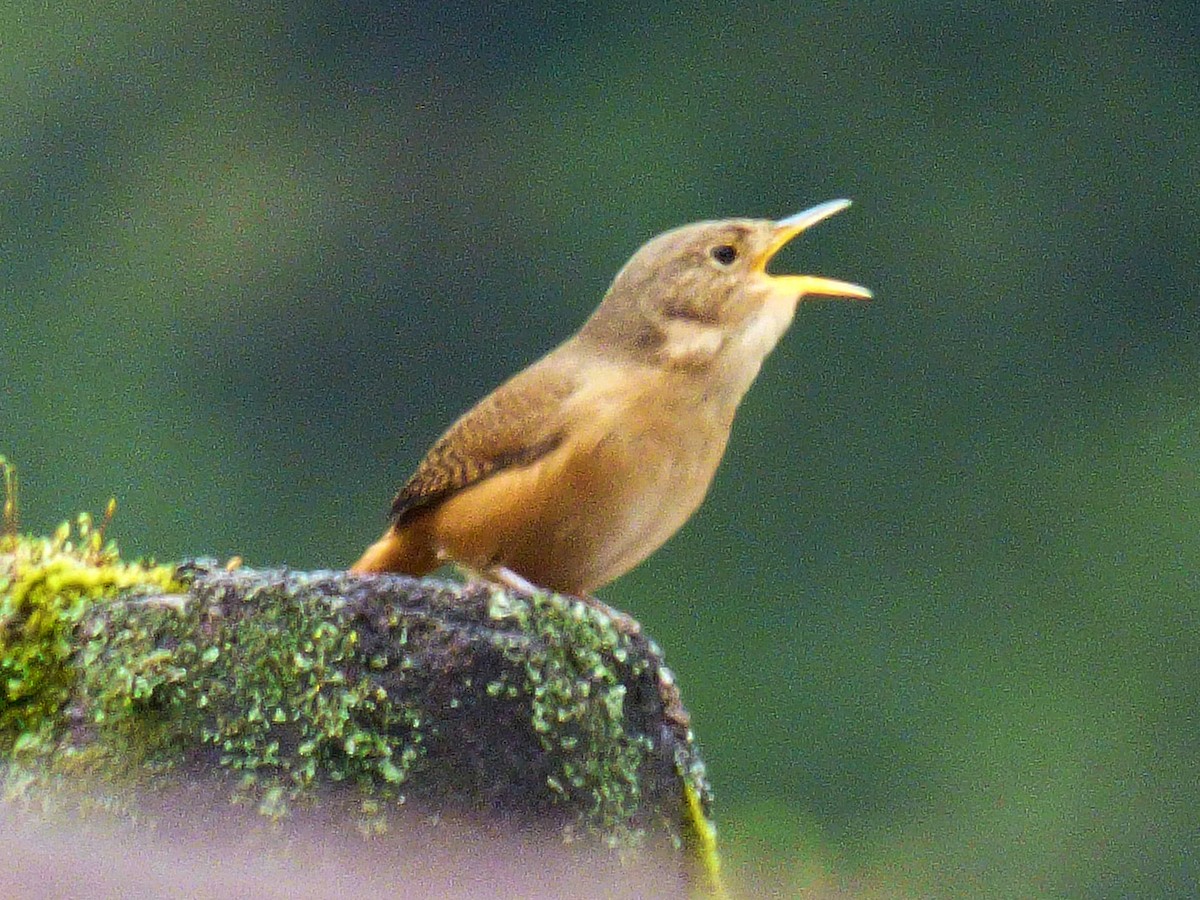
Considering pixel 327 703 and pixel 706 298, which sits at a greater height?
pixel 706 298

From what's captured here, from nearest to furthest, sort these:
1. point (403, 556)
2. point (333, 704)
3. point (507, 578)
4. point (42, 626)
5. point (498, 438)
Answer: point (333, 704) → point (42, 626) → point (507, 578) → point (498, 438) → point (403, 556)

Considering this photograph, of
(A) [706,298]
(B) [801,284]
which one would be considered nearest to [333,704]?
(A) [706,298]

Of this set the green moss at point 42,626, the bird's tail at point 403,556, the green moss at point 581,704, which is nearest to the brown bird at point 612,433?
the bird's tail at point 403,556

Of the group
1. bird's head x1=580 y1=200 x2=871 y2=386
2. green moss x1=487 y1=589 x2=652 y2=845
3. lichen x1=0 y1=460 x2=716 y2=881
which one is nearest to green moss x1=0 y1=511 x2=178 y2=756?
lichen x1=0 y1=460 x2=716 y2=881

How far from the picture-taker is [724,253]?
2.86 m

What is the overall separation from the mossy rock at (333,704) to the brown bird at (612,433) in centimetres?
55

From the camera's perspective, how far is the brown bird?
8.25 feet

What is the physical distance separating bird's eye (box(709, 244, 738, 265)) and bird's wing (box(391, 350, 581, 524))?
345mm

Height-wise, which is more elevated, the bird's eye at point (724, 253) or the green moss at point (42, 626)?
the bird's eye at point (724, 253)

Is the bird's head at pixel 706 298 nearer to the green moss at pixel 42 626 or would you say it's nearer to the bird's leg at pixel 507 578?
the bird's leg at pixel 507 578

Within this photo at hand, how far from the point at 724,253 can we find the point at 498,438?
0.54 meters

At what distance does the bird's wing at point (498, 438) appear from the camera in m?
2.58

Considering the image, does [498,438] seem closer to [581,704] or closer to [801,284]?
[801,284]

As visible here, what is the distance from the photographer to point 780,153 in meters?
6.74
